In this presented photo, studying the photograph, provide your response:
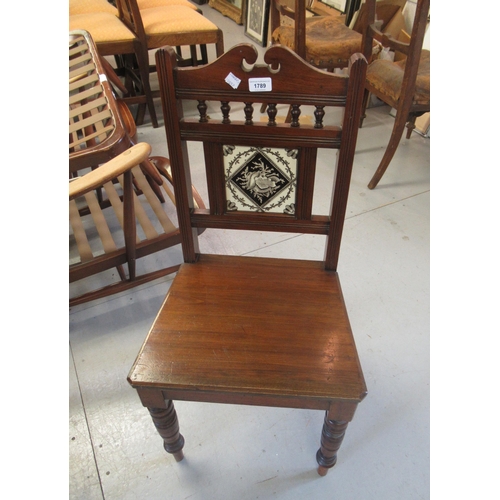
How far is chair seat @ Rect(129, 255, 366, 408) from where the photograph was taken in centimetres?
77

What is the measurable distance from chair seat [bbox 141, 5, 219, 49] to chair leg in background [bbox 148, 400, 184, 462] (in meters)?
2.17

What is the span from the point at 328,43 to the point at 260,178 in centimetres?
168

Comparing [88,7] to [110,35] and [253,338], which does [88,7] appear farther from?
[253,338]

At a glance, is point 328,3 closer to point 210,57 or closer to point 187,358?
point 210,57

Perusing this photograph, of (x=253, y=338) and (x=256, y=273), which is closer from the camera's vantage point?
(x=253, y=338)

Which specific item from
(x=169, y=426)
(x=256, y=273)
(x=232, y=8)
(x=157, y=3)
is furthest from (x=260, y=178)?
(x=232, y=8)

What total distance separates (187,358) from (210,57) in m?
3.51

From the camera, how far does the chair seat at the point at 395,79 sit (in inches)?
A: 70.7

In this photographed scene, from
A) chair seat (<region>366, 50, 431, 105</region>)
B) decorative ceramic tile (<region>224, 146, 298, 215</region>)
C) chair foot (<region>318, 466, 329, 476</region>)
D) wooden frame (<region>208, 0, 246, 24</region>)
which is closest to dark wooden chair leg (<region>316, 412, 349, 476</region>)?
chair foot (<region>318, 466, 329, 476</region>)

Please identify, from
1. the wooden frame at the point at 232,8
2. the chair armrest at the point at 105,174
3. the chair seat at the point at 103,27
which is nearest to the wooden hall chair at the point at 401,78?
the chair armrest at the point at 105,174

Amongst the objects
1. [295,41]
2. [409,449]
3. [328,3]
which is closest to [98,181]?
[409,449]

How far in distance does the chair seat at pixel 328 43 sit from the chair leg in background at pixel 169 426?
2075 millimetres

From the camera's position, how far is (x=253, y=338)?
2.82 feet

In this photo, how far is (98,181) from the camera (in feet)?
3.38
